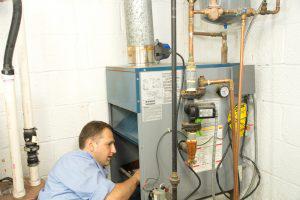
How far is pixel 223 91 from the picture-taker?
1.42 metres

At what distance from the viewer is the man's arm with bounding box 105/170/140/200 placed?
126 centimetres

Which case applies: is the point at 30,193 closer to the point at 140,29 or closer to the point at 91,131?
the point at 91,131

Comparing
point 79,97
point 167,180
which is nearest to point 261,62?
point 167,180

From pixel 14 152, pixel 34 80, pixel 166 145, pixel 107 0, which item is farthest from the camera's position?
pixel 107 0

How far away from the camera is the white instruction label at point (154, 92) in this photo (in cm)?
129

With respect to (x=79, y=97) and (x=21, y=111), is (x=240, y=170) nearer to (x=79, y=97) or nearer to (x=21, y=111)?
(x=79, y=97)

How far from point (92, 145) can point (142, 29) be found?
2.18ft

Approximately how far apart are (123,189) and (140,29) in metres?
0.81

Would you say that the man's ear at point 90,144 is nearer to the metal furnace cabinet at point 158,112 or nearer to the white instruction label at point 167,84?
the metal furnace cabinet at point 158,112

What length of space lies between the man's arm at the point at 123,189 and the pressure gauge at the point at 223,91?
577mm

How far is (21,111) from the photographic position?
1473 millimetres

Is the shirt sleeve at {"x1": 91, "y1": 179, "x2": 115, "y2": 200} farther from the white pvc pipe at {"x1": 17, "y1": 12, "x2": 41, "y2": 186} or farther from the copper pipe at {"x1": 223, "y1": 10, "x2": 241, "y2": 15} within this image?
the copper pipe at {"x1": 223, "y1": 10, "x2": 241, "y2": 15}

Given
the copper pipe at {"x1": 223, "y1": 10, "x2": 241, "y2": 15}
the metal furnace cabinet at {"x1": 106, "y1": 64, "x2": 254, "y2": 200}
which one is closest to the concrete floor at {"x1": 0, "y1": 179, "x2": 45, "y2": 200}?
the metal furnace cabinet at {"x1": 106, "y1": 64, "x2": 254, "y2": 200}

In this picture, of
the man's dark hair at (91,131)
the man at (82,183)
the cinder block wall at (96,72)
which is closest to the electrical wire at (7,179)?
the cinder block wall at (96,72)
